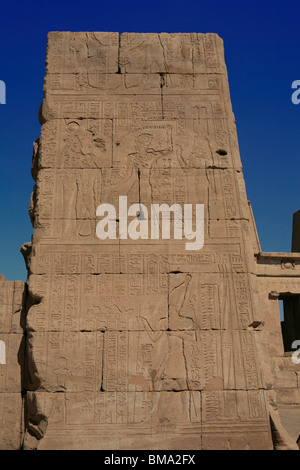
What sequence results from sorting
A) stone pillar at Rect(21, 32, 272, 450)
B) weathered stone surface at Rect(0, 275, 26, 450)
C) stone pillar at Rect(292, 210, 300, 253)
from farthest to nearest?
stone pillar at Rect(292, 210, 300, 253) < weathered stone surface at Rect(0, 275, 26, 450) < stone pillar at Rect(21, 32, 272, 450)

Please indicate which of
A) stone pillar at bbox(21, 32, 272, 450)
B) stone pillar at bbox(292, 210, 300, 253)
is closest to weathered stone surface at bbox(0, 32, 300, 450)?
stone pillar at bbox(21, 32, 272, 450)

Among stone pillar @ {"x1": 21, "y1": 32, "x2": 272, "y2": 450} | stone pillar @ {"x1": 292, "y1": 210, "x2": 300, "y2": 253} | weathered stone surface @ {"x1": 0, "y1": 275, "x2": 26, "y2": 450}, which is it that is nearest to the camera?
stone pillar @ {"x1": 21, "y1": 32, "x2": 272, "y2": 450}

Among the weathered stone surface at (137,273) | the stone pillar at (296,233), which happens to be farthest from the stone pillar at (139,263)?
the stone pillar at (296,233)

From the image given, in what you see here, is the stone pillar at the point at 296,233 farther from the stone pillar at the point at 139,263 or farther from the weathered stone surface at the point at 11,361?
the weathered stone surface at the point at 11,361

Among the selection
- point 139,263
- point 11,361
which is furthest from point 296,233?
point 11,361

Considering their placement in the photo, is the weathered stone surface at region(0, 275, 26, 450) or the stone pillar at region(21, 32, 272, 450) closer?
the stone pillar at region(21, 32, 272, 450)

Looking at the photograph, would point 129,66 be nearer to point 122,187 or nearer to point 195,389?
point 122,187

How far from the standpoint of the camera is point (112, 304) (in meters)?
5.08

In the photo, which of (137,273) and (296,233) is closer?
(137,273)

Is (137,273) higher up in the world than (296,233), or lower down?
lower down

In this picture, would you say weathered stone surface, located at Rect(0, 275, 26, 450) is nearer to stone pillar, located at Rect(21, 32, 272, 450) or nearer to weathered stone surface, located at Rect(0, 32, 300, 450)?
weathered stone surface, located at Rect(0, 32, 300, 450)

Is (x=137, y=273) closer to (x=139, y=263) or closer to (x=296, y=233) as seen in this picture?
(x=139, y=263)

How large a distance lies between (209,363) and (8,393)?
230 cm

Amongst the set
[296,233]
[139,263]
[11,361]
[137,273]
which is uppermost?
[296,233]
